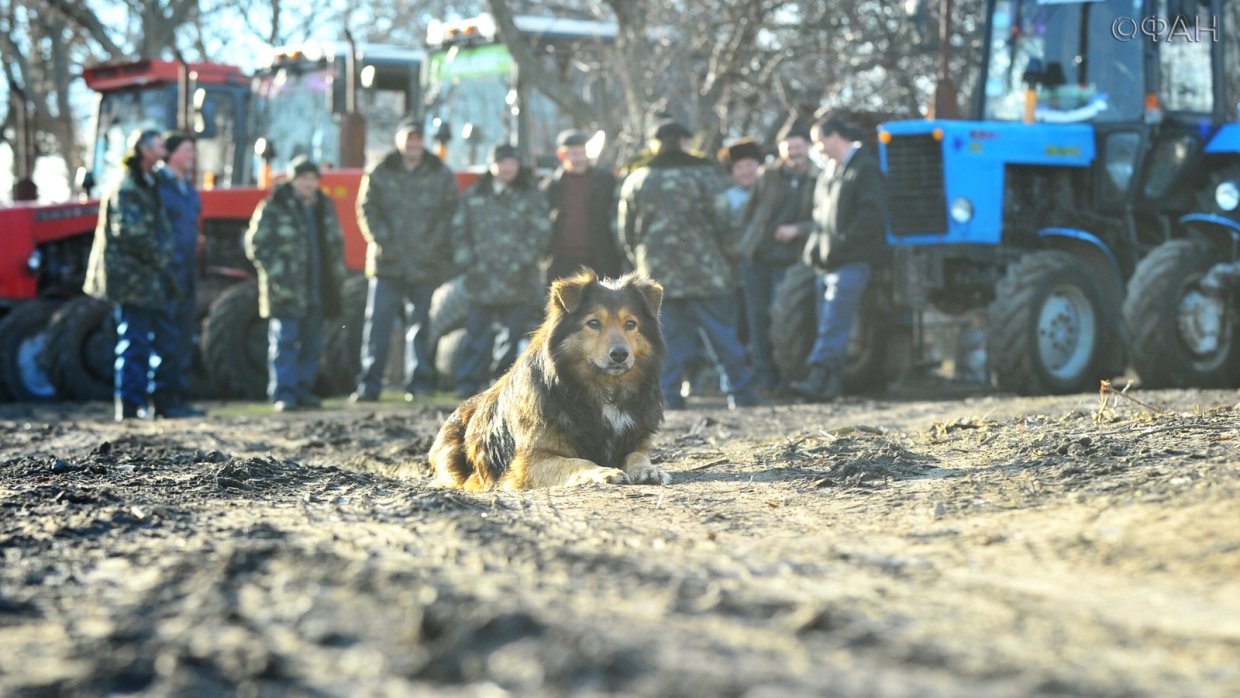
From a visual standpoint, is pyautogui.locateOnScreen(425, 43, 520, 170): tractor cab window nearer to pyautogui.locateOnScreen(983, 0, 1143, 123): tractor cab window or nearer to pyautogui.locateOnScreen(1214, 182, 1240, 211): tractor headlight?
pyautogui.locateOnScreen(983, 0, 1143, 123): tractor cab window

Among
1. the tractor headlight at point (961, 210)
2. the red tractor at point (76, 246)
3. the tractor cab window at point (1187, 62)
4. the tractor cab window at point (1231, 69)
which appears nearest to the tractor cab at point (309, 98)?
the red tractor at point (76, 246)

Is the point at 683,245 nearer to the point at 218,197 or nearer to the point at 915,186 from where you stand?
the point at 915,186

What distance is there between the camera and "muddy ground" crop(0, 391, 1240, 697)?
144 inches

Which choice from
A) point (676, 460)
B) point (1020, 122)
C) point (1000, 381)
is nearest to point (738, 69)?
point (1020, 122)

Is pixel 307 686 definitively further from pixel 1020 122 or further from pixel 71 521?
pixel 1020 122

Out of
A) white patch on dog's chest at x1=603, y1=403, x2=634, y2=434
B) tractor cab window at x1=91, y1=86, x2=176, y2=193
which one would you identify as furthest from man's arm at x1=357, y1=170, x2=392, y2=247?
white patch on dog's chest at x1=603, y1=403, x2=634, y2=434

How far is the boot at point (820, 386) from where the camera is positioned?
13078 millimetres

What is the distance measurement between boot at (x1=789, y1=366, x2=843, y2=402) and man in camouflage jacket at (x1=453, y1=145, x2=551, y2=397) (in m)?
2.47

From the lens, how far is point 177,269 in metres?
12.9

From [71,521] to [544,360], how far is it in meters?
2.40

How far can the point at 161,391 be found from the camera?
43.2 feet

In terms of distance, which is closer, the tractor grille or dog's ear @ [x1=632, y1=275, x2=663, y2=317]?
dog's ear @ [x1=632, y1=275, x2=663, y2=317]

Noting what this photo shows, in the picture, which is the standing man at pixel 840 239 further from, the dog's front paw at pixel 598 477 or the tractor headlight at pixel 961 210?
the dog's front paw at pixel 598 477

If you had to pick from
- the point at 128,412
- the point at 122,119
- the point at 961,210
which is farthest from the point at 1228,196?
the point at 122,119
